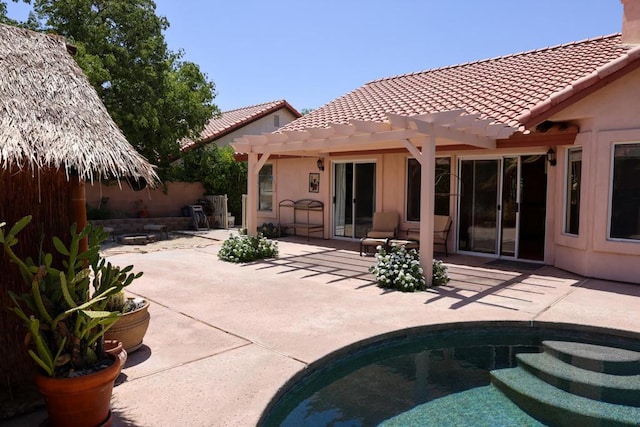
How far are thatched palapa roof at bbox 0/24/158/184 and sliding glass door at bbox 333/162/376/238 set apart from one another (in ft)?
30.1

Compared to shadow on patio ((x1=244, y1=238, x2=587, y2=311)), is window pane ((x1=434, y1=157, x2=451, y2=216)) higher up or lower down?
higher up

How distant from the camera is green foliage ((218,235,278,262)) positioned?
10242mm

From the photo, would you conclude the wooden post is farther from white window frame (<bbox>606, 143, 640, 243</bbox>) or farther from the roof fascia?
white window frame (<bbox>606, 143, 640, 243</bbox>)

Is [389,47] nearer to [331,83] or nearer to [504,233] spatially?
[504,233]

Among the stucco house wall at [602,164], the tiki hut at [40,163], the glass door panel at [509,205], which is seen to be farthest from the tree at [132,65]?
the stucco house wall at [602,164]

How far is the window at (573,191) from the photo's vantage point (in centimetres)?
875

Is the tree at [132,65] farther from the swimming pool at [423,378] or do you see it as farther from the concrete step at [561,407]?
the concrete step at [561,407]

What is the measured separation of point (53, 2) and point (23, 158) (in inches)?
564

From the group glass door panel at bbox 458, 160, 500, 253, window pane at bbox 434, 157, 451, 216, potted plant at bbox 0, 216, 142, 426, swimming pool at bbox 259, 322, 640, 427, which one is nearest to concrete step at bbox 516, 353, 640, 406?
swimming pool at bbox 259, 322, 640, 427

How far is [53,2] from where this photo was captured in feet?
47.4

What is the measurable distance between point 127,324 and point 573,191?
28.0 ft

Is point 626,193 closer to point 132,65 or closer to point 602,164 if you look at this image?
point 602,164

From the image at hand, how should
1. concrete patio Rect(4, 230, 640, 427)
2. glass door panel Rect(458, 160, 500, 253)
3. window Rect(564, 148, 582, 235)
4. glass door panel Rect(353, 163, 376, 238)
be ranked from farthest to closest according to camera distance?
glass door panel Rect(353, 163, 376, 238), glass door panel Rect(458, 160, 500, 253), window Rect(564, 148, 582, 235), concrete patio Rect(4, 230, 640, 427)

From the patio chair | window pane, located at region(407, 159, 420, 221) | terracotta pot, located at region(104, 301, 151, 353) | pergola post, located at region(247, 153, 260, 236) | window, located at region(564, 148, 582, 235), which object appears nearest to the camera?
terracotta pot, located at region(104, 301, 151, 353)
